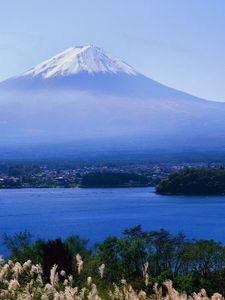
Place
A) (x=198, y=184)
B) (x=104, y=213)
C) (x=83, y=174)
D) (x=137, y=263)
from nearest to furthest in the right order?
(x=137, y=263)
(x=104, y=213)
(x=198, y=184)
(x=83, y=174)

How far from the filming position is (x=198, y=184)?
39969 millimetres

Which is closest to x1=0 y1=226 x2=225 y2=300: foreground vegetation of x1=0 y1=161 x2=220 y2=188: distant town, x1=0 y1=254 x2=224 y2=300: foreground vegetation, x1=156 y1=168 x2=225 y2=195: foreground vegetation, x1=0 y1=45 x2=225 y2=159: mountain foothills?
x1=0 y1=254 x2=224 y2=300: foreground vegetation

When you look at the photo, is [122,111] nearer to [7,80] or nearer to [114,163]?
[7,80]

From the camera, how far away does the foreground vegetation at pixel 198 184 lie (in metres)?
39.6

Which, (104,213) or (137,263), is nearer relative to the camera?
(137,263)

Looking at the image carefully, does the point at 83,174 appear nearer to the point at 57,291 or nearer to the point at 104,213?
the point at 104,213

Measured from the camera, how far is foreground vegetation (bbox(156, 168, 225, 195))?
Answer: 39.6 meters

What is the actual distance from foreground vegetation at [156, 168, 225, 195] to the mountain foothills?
61097 mm

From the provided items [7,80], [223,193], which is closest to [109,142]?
[7,80]

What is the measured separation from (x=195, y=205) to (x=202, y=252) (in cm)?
2311

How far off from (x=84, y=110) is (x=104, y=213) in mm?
78250

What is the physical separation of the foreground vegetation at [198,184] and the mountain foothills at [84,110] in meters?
61.1

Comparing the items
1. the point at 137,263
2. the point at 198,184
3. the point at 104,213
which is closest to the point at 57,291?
the point at 137,263

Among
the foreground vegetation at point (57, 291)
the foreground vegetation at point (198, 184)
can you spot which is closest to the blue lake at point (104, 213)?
the foreground vegetation at point (198, 184)
